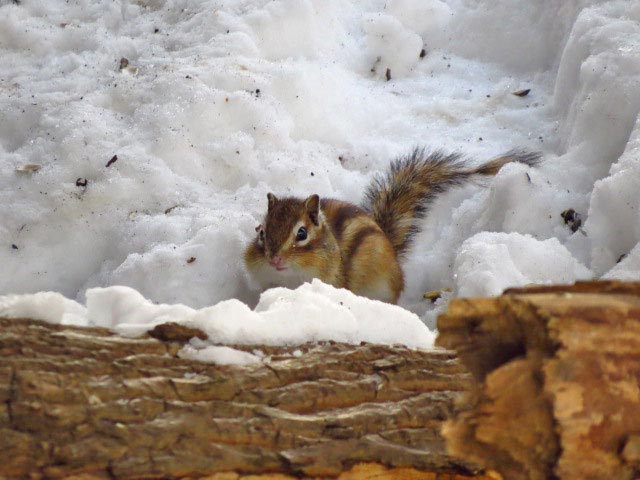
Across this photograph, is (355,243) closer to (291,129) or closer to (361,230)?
(361,230)

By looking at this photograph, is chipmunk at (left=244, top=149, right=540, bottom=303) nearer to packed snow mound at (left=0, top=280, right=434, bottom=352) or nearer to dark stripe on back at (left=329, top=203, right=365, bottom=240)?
dark stripe on back at (left=329, top=203, right=365, bottom=240)

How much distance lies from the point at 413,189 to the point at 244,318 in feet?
6.43

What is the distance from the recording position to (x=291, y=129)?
378cm

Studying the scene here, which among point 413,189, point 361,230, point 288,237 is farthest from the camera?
point 413,189

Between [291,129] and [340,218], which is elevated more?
[291,129]

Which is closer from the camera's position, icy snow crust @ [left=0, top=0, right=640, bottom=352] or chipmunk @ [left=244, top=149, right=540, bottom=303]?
icy snow crust @ [left=0, top=0, right=640, bottom=352]

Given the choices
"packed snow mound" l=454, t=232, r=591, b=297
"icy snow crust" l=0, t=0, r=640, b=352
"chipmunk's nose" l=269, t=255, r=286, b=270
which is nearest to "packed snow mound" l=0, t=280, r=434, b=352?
"icy snow crust" l=0, t=0, r=640, b=352

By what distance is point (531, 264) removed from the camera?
2.91 meters

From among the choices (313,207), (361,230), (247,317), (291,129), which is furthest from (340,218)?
(247,317)

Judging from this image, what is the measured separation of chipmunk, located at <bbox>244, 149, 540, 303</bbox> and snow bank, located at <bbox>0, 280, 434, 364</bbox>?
1.13 metres

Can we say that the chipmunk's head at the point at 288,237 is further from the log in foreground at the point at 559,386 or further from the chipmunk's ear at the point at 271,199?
the log in foreground at the point at 559,386

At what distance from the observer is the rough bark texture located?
1423 millimetres

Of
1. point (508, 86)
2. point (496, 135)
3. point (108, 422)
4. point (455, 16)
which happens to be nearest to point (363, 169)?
point (496, 135)

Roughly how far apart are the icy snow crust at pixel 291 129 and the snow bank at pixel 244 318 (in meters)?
0.31
